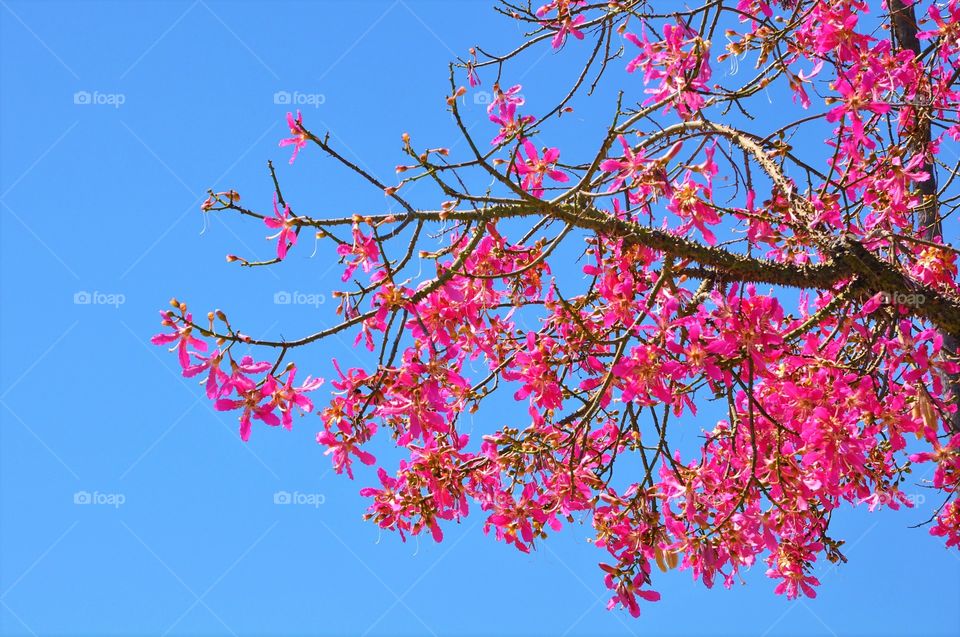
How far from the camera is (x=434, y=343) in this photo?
119 inches

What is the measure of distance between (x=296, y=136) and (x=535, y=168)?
0.94 m

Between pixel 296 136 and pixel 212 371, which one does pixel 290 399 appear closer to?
pixel 212 371

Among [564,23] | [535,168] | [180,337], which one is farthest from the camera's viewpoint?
[564,23]

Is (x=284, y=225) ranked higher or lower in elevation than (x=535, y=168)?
lower

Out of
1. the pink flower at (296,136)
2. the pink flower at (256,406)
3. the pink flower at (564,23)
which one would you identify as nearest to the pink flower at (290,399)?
the pink flower at (256,406)

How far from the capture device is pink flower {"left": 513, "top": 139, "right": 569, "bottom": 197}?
3467 millimetres

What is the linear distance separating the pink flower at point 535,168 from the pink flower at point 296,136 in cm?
84

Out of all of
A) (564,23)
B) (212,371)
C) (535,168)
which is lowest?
(212,371)

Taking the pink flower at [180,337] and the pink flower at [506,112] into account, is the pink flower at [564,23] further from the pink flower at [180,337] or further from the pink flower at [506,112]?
the pink flower at [180,337]

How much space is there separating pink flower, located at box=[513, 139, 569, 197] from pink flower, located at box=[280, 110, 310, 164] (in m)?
0.84

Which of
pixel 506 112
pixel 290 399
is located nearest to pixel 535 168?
pixel 506 112

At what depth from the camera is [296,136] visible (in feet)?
9.91

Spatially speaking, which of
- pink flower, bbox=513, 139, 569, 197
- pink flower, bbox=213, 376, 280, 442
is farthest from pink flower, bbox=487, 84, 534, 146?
pink flower, bbox=213, 376, 280, 442

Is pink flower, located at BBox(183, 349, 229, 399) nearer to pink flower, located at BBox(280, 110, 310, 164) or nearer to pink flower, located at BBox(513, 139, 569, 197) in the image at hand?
pink flower, located at BBox(280, 110, 310, 164)
